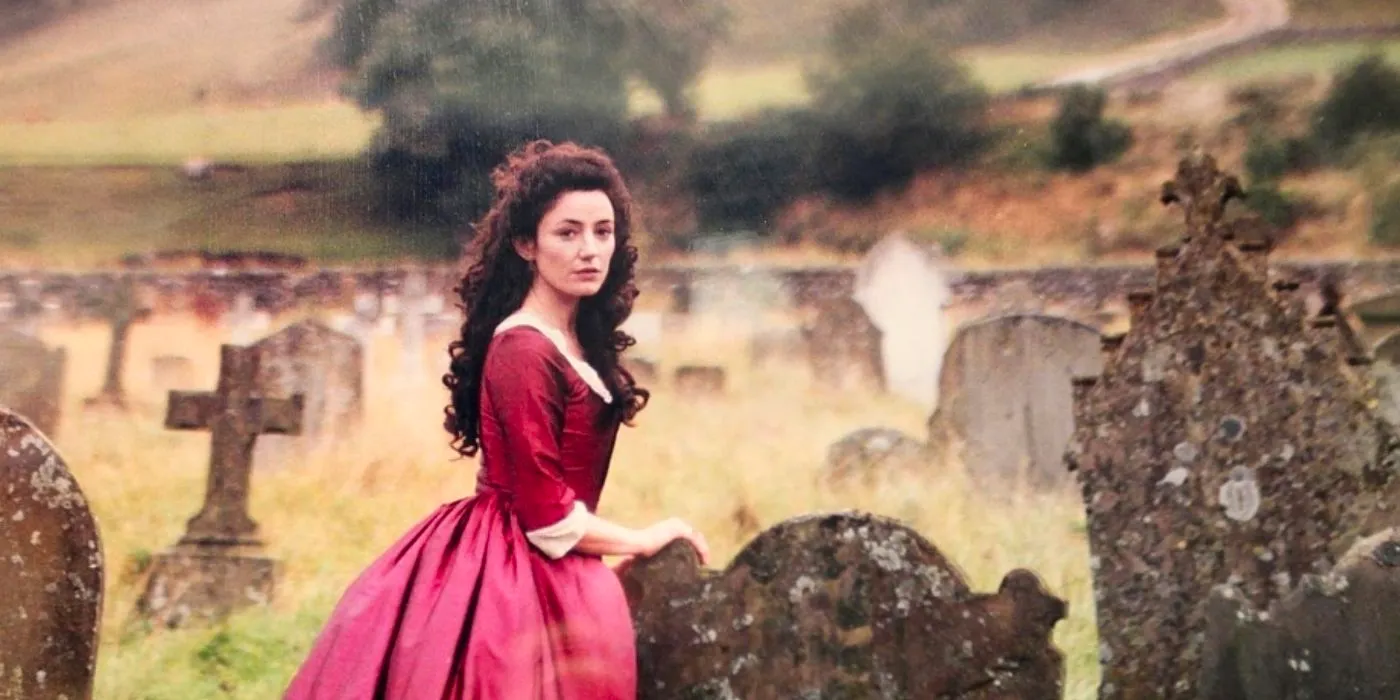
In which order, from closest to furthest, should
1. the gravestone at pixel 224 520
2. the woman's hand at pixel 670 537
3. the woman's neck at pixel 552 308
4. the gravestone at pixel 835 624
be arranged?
the gravestone at pixel 835 624
the woman's hand at pixel 670 537
the woman's neck at pixel 552 308
the gravestone at pixel 224 520

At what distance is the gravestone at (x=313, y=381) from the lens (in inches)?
207

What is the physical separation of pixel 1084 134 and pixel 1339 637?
2.42m

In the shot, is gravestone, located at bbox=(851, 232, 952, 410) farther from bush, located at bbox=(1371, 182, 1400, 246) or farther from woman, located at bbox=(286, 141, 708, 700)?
bush, located at bbox=(1371, 182, 1400, 246)

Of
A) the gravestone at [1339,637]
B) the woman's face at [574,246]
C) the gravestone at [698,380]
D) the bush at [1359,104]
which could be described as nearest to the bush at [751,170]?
the gravestone at [698,380]

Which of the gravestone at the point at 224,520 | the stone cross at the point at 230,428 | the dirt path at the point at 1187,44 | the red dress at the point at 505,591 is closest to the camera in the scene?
the red dress at the point at 505,591

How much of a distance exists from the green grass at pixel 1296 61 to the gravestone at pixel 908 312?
49.3 inches

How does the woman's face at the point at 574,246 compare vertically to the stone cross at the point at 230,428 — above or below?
above

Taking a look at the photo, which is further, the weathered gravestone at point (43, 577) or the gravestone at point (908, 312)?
the gravestone at point (908, 312)

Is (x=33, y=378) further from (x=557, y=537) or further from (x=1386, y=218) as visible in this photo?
(x=1386, y=218)

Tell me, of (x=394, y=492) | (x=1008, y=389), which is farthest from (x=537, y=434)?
(x=1008, y=389)

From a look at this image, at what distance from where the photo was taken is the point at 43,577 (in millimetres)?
4086

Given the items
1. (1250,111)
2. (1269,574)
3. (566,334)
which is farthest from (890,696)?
(1250,111)

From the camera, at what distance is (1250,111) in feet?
17.6

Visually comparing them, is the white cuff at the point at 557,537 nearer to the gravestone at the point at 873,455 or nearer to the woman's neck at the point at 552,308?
the woman's neck at the point at 552,308
